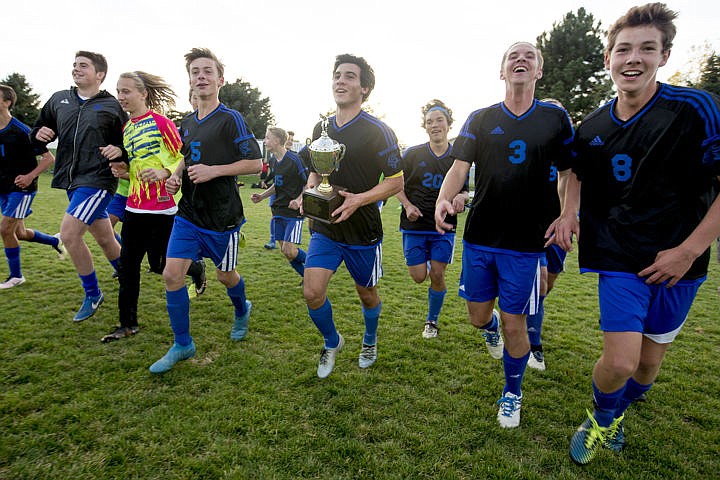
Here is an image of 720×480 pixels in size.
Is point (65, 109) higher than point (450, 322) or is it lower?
higher

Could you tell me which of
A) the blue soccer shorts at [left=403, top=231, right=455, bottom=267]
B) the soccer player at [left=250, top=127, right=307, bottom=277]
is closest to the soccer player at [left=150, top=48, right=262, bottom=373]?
the blue soccer shorts at [left=403, top=231, right=455, bottom=267]

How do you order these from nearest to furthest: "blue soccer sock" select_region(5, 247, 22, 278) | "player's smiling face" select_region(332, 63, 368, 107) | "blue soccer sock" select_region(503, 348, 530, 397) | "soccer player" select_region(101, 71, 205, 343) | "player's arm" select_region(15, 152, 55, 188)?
"blue soccer sock" select_region(503, 348, 530, 397), "player's smiling face" select_region(332, 63, 368, 107), "soccer player" select_region(101, 71, 205, 343), "player's arm" select_region(15, 152, 55, 188), "blue soccer sock" select_region(5, 247, 22, 278)

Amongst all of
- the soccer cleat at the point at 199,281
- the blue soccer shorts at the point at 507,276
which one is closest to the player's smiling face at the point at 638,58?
the blue soccer shorts at the point at 507,276

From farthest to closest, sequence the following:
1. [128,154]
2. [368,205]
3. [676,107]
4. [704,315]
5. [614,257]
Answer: [704,315] → [128,154] → [368,205] → [614,257] → [676,107]

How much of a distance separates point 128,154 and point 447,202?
308cm

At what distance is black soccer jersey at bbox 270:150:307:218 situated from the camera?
6152 millimetres

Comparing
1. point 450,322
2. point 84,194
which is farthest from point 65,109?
point 450,322

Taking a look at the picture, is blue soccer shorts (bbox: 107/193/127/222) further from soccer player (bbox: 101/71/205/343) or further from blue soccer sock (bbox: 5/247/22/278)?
soccer player (bbox: 101/71/205/343)

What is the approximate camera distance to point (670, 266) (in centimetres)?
208

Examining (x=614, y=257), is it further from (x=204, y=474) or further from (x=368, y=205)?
(x=204, y=474)

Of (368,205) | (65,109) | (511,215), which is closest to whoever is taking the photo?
(511,215)

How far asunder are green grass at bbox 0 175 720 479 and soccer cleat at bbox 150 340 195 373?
8 centimetres

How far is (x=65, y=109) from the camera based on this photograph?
162 inches

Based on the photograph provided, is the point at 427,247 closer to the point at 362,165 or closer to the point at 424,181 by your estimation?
the point at 424,181
